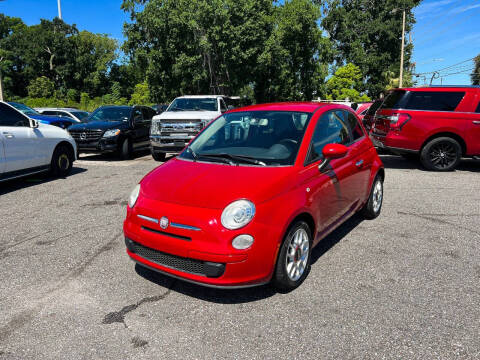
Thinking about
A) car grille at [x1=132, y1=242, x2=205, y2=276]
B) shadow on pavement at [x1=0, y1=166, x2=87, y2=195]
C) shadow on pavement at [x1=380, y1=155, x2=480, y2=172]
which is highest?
car grille at [x1=132, y1=242, x2=205, y2=276]

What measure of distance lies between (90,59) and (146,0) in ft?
117

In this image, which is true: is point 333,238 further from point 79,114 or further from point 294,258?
point 79,114

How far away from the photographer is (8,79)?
57219 millimetres

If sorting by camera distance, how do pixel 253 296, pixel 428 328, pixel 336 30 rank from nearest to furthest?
pixel 428 328
pixel 253 296
pixel 336 30

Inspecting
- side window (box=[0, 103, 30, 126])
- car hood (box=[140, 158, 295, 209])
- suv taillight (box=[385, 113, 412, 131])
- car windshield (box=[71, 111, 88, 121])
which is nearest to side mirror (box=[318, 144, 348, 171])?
car hood (box=[140, 158, 295, 209])

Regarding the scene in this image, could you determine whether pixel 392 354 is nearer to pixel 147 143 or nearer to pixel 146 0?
pixel 147 143

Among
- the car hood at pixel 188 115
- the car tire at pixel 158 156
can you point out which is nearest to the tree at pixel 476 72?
the car hood at pixel 188 115

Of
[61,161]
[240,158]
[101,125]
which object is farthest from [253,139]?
[101,125]

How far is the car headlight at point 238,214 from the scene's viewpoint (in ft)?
10.0

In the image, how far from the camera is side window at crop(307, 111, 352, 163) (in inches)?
156

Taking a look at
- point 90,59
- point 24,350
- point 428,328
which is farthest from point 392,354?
point 90,59

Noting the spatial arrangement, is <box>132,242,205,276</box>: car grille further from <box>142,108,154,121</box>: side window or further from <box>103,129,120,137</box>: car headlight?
<box>142,108,154,121</box>: side window

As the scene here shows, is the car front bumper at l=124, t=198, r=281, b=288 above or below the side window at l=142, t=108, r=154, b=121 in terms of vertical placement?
below

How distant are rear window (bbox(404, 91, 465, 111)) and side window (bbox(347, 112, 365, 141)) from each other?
4.87 m
